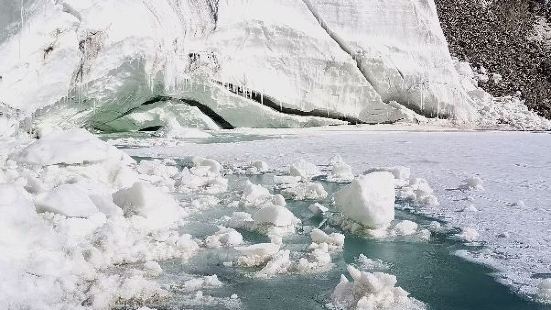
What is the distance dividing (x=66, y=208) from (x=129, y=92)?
6092mm

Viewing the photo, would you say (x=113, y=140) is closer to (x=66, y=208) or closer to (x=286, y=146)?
(x=286, y=146)

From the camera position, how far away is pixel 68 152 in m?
5.09

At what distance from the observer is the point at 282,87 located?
1059cm

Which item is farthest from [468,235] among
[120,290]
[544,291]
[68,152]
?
[68,152]

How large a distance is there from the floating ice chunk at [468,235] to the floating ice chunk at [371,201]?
0.46 meters

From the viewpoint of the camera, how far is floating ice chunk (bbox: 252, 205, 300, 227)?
384 centimetres

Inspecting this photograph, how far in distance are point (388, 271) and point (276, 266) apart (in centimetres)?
59

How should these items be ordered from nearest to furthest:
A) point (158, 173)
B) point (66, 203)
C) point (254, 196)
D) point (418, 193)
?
point (66, 203)
point (254, 196)
point (418, 193)
point (158, 173)

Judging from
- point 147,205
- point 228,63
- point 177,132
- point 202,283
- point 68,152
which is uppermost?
point 228,63

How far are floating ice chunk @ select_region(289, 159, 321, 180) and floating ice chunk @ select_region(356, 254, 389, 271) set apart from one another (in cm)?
247

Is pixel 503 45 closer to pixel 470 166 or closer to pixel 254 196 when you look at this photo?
pixel 470 166

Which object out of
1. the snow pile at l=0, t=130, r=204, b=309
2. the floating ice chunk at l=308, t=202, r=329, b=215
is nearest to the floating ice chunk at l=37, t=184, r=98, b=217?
the snow pile at l=0, t=130, r=204, b=309

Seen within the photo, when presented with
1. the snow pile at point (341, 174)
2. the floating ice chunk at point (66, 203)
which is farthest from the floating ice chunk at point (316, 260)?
the snow pile at point (341, 174)

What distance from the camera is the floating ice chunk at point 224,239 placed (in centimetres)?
345
